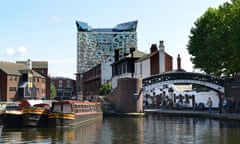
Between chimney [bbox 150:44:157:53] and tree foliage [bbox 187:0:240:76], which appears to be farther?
chimney [bbox 150:44:157:53]

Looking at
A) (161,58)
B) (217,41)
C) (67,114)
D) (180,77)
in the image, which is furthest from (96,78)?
(67,114)

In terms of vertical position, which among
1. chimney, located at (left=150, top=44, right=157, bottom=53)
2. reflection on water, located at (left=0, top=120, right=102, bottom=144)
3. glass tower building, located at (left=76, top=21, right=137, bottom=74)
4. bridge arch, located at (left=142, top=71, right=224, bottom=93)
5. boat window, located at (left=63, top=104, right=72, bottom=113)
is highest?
glass tower building, located at (left=76, top=21, right=137, bottom=74)

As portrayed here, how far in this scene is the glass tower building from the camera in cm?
17650

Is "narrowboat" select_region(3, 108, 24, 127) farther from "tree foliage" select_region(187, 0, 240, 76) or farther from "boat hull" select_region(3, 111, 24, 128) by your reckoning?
"tree foliage" select_region(187, 0, 240, 76)

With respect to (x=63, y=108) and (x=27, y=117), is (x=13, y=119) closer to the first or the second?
(x=27, y=117)

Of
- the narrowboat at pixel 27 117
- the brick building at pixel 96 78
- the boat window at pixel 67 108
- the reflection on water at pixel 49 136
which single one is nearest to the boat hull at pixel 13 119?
the narrowboat at pixel 27 117

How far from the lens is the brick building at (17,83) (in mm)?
78938

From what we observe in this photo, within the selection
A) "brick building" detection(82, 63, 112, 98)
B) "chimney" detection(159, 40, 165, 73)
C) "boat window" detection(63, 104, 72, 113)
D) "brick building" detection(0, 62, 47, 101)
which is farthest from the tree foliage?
"brick building" detection(82, 63, 112, 98)

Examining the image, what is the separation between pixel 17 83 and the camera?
82.4 m

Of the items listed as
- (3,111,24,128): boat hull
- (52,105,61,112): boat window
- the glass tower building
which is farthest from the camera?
the glass tower building

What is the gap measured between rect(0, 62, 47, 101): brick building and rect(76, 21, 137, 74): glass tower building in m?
91.3

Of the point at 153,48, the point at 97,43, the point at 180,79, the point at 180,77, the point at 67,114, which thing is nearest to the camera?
the point at 67,114

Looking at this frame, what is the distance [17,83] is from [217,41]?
46730 mm

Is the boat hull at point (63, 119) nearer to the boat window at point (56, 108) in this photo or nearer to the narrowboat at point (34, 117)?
the narrowboat at point (34, 117)
